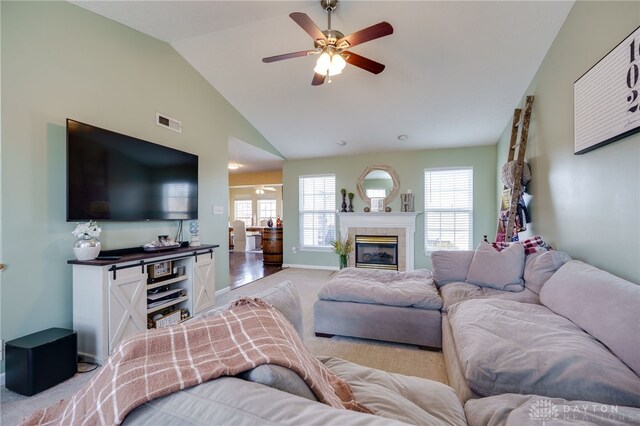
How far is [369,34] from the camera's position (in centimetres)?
223

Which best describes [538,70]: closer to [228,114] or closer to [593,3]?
[593,3]

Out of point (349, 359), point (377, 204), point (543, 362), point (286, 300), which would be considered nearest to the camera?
point (543, 362)

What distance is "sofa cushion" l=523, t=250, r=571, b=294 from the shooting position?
2215 mm

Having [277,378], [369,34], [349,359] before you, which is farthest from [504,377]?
[369,34]

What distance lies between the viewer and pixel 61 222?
2436 mm

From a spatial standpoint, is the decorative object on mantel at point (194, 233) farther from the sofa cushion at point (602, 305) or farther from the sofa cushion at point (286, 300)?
the sofa cushion at point (602, 305)

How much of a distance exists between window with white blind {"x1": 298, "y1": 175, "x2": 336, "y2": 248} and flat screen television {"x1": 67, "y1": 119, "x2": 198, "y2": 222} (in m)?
2.93

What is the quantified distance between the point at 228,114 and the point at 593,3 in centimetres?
422

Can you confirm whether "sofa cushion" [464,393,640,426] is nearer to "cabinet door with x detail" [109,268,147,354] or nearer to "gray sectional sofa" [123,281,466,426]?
"gray sectional sofa" [123,281,466,426]

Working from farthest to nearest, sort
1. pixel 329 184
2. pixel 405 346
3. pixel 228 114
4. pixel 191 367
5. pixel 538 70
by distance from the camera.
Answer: pixel 329 184, pixel 228 114, pixel 538 70, pixel 405 346, pixel 191 367

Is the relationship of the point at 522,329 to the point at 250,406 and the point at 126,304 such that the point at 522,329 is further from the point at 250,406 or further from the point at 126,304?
the point at 126,304

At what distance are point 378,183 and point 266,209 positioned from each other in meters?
6.03

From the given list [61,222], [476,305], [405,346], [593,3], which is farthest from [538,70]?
[61,222]

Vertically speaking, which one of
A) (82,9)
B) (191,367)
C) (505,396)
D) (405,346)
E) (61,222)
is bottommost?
(405,346)
